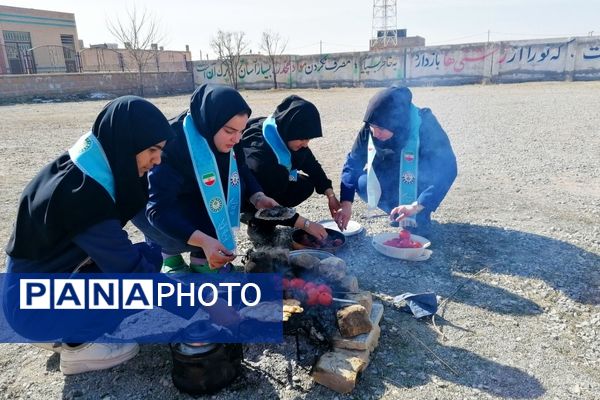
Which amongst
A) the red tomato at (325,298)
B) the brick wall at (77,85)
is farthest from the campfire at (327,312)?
the brick wall at (77,85)

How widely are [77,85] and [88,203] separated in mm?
25000

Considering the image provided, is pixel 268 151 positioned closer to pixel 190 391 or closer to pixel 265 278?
pixel 265 278

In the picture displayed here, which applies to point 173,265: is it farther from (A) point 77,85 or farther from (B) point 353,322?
(A) point 77,85

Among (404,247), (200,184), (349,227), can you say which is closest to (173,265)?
(200,184)

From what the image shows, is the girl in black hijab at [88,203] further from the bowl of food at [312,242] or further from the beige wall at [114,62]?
the beige wall at [114,62]

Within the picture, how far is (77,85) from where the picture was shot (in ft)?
77.3

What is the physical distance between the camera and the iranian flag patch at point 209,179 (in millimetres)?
2816

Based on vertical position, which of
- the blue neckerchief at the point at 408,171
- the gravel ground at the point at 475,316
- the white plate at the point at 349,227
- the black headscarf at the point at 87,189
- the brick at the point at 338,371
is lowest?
the gravel ground at the point at 475,316

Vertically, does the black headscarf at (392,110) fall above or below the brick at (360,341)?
above

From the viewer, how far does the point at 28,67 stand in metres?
29.5

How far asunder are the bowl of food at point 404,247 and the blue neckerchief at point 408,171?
19cm

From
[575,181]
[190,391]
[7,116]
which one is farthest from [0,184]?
[7,116]

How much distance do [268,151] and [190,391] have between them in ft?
6.95

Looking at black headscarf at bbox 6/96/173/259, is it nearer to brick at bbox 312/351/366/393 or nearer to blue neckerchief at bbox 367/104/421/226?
brick at bbox 312/351/366/393
